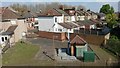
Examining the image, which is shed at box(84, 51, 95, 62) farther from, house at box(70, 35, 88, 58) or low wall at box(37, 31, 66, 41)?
low wall at box(37, 31, 66, 41)

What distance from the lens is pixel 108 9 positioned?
50.0 meters

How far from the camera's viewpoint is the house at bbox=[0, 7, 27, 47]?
2254 cm

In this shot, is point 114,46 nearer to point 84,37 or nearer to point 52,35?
point 84,37

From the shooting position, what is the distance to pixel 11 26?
81.7ft

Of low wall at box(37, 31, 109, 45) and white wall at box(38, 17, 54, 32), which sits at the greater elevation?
white wall at box(38, 17, 54, 32)

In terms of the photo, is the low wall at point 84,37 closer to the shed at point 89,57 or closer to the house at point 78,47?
the house at point 78,47

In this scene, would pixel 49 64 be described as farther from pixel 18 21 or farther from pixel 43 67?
pixel 18 21

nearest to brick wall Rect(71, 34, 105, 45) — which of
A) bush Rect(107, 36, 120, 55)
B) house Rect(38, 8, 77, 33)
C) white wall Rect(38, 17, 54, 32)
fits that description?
bush Rect(107, 36, 120, 55)

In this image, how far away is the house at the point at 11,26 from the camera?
22.5 meters

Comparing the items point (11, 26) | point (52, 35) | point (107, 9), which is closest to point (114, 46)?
point (52, 35)

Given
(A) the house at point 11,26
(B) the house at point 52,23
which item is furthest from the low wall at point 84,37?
(A) the house at point 11,26

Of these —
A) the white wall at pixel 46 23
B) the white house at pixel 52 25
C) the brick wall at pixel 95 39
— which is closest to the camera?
the brick wall at pixel 95 39

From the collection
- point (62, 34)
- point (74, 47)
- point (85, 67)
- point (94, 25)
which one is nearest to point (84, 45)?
point (74, 47)

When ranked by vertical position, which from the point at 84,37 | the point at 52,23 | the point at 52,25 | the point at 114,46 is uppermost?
the point at 52,23
